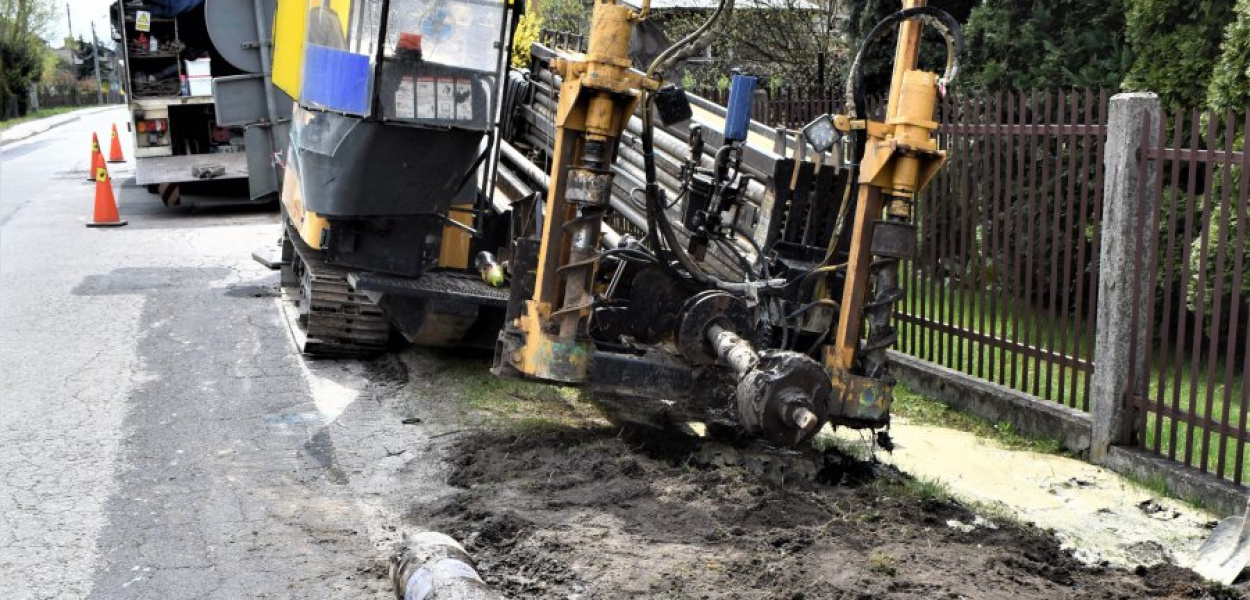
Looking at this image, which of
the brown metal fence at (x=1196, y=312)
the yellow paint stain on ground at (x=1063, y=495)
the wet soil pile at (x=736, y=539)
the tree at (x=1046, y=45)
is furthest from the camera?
the tree at (x=1046, y=45)

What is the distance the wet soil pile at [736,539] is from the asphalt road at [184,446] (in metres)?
0.56

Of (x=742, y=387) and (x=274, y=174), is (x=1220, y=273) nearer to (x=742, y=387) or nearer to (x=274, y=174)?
(x=742, y=387)

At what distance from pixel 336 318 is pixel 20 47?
69.3 metres

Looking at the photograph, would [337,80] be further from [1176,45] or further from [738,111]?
[1176,45]

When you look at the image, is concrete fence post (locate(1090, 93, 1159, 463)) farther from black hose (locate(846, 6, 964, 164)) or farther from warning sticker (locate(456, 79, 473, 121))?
warning sticker (locate(456, 79, 473, 121))

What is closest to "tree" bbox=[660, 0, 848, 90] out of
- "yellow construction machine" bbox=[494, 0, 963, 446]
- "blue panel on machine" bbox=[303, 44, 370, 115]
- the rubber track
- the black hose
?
"blue panel on machine" bbox=[303, 44, 370, 115]

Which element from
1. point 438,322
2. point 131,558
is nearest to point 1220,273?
Answer: point 438,322

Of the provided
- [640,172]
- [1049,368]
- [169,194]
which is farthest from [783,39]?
[1049,368]

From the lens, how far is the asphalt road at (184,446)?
5.26m

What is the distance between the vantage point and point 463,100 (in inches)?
319

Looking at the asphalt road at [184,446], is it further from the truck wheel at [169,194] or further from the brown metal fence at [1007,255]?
the truck wheel at [169,194]

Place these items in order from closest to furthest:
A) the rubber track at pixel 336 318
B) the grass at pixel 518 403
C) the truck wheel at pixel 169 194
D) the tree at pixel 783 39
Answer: the grass at pixel 518 403, the rubber track at pixel 336 318, the tree at pixel 783 39, the truck wheel at pixel 169 194

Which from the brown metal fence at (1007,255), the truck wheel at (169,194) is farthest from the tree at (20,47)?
the brown metal fence at (1007,255)

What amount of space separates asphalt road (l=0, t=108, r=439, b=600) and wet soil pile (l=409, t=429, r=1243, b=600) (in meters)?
0.56
